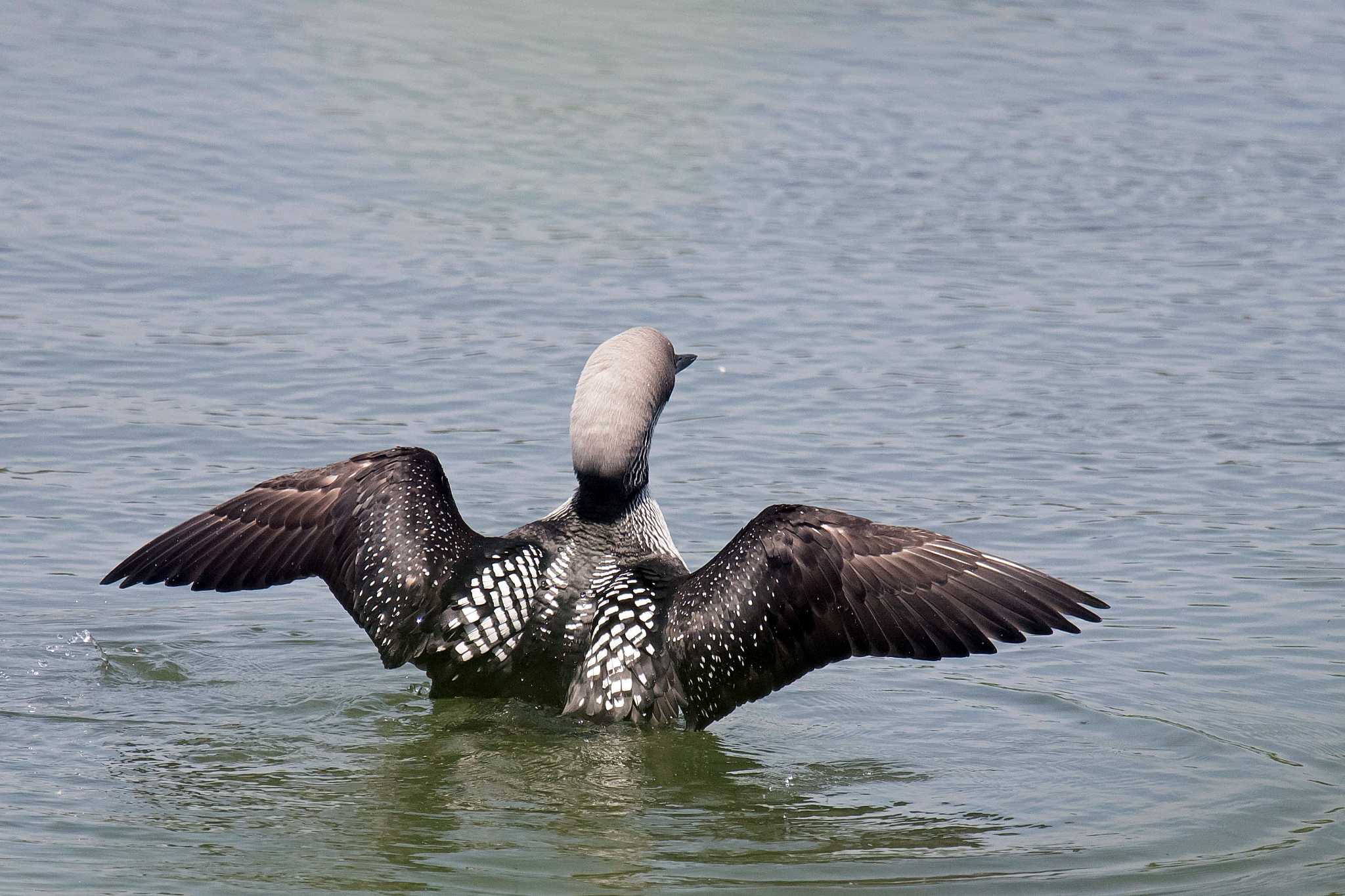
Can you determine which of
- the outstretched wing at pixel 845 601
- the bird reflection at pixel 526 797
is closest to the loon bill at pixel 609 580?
the outstretched wing at pixel 845 601

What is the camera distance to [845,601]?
17.2ft

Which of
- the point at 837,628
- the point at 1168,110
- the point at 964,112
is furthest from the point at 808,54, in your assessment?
the point at 837,628

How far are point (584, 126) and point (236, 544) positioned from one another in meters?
7.24

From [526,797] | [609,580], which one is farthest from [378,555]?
[526,797]

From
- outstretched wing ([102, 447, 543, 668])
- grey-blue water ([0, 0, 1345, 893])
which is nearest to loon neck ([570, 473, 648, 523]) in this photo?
outstretched wing ([102, 447, 543, 668])

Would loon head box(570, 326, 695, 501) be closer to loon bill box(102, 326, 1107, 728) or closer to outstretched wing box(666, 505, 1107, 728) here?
loon bill box(102, 326, 1107, 728)

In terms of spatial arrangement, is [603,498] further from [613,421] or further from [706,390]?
[706,390]

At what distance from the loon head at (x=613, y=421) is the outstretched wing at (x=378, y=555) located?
1.06 feet

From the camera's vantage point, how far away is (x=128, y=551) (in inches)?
263

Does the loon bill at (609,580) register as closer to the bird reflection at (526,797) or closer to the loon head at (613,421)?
the loon head at (613,421)

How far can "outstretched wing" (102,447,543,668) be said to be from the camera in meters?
5.49

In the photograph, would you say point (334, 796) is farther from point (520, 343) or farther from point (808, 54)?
point (808, 54)

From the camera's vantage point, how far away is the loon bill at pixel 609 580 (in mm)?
5219

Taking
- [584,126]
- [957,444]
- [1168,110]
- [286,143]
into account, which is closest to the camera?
[957,444]
